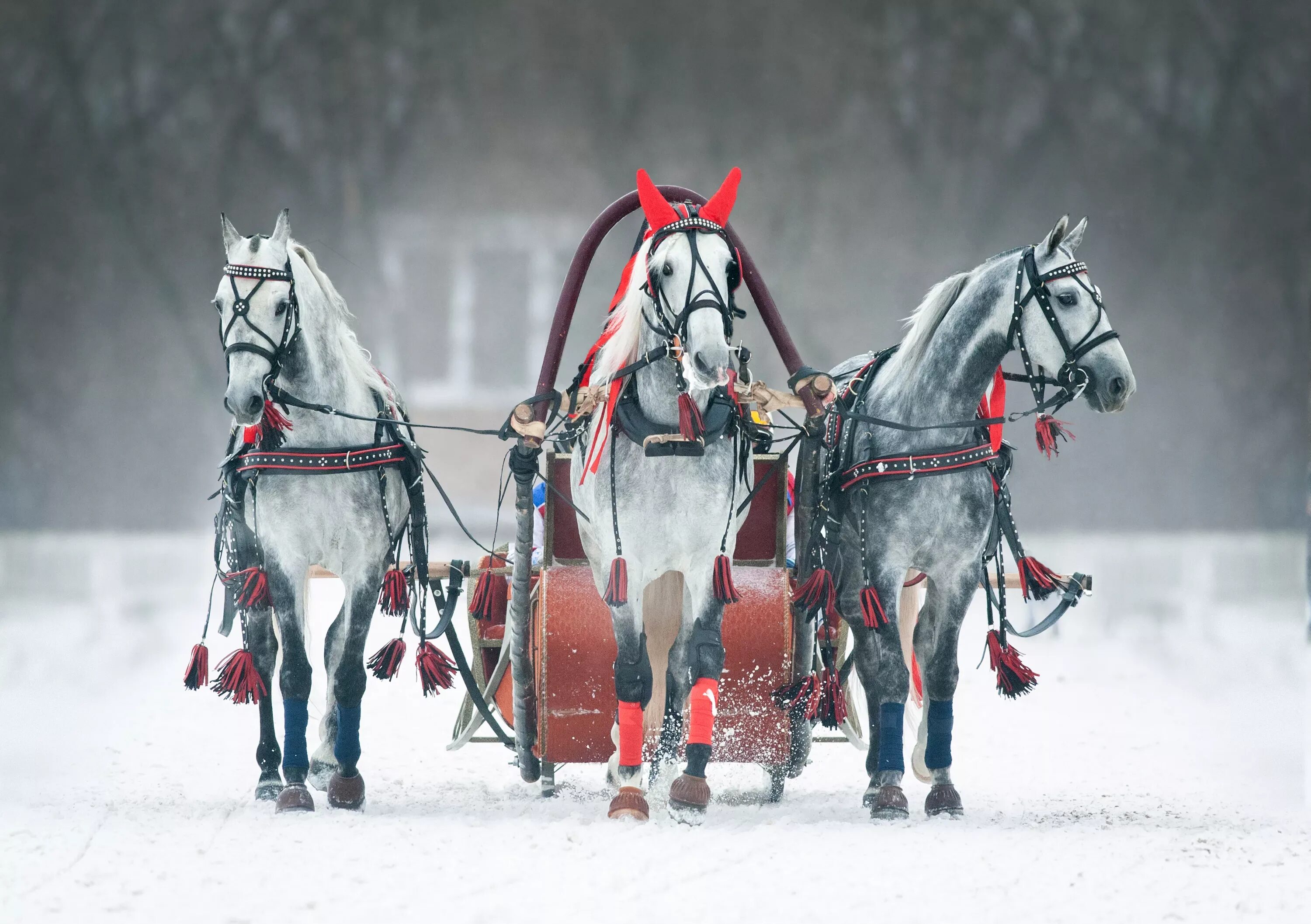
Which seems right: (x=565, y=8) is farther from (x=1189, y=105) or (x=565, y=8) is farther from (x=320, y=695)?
(x=320, y=695)

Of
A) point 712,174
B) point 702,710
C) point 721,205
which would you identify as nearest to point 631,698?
point 702,710

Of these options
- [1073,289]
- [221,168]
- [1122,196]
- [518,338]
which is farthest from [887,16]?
[1073,289]

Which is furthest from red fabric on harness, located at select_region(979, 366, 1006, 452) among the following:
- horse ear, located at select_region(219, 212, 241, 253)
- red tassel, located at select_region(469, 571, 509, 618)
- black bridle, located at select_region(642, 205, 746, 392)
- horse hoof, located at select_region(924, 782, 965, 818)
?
horse ear, located at select_region(219, 212, 241, 253)

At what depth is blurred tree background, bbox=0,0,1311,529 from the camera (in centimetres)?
1449

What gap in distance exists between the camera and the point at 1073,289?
Answer: 3.84 meters

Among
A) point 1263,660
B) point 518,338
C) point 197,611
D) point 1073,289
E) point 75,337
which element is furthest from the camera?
point 75,337

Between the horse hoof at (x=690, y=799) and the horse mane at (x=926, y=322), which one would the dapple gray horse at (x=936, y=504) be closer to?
the horse mane at (x=926, y=322)

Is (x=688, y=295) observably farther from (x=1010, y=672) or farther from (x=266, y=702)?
(x=266, y=702)

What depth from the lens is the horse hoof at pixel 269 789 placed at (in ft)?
14.1

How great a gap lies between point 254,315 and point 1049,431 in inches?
97.5

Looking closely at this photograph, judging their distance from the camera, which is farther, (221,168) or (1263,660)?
(221,168)

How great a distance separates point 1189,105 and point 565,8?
283 inches

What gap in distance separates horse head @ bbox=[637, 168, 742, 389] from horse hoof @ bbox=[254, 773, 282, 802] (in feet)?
6.48

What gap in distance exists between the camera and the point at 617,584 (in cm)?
380
